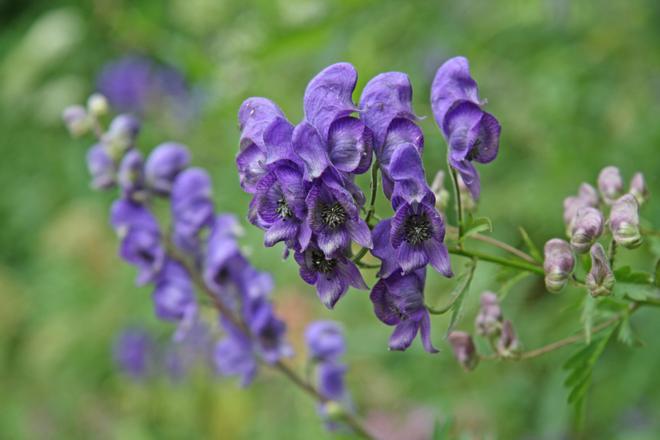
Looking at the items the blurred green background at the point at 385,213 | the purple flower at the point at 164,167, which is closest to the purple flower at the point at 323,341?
the blurred green background at the point at 385,213

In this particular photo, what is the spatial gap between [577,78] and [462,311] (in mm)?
2394

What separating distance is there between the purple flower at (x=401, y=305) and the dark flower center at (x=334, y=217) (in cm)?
16

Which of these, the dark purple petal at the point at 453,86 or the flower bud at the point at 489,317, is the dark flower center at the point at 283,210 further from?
the flower bud at the point at 489,317

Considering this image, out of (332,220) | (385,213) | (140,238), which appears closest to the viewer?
(332,220)

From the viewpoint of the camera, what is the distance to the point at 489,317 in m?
1.64

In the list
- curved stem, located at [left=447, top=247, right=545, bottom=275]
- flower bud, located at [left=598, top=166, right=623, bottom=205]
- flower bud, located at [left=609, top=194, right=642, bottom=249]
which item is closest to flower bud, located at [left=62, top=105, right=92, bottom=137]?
curved stem, located at [left=447, top=247, right=545, bottom=275]

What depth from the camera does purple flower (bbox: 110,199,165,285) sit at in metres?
2.19

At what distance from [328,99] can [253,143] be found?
15cm

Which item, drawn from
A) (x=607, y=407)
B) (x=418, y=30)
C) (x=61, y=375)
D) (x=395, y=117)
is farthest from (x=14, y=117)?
(x=395, y=117)

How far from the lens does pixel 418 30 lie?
3.48 metres

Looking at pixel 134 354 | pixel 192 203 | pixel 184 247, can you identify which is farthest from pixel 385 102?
pixel 134 354

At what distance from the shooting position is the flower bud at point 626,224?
1350 mm

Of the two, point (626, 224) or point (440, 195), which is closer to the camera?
point (626, 224)

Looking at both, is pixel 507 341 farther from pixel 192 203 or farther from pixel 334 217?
pixel 192 203
